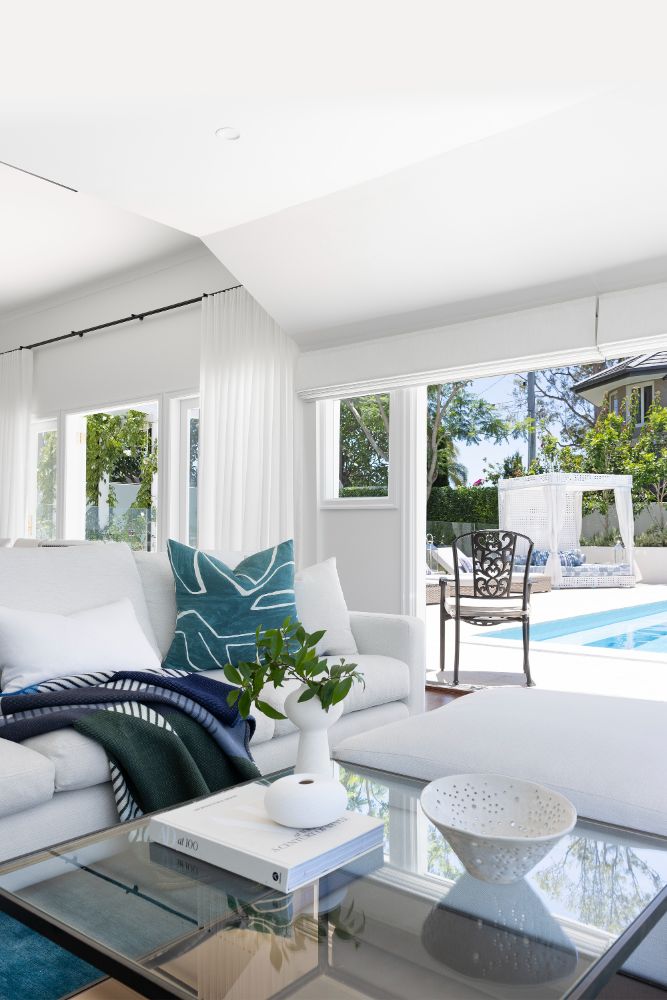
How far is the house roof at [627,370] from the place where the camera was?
4.91m

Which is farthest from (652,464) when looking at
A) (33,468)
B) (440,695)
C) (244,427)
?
(33,468)

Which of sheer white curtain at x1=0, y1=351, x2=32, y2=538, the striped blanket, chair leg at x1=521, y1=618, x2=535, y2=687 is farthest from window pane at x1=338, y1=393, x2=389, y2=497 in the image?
sheer white curtain at x1=0, y1=351, x2=32, y2=538

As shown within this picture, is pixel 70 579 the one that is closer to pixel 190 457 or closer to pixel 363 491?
pixel 363 491

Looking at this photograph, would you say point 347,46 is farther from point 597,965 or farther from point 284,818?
point 597,965

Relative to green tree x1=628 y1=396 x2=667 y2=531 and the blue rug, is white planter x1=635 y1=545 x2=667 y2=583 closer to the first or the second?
green tree x1=628 y1=396 x2=667 y2=531

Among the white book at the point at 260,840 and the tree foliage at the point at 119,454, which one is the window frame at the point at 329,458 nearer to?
the tree foliage at the point at 119,454

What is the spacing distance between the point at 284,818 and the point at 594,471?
4.31 m

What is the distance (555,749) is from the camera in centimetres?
191

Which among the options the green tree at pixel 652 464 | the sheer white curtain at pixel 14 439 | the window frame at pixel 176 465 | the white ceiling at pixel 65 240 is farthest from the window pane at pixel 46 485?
the green tree at pixel 652 464

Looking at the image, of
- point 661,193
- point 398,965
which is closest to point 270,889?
point 398,965

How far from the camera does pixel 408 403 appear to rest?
489 centimetres

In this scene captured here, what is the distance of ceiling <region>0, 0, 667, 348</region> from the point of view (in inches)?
101

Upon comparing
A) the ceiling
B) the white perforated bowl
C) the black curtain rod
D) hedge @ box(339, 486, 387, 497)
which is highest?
the black curtain rod

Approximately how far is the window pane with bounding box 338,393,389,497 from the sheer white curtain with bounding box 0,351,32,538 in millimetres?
3797
